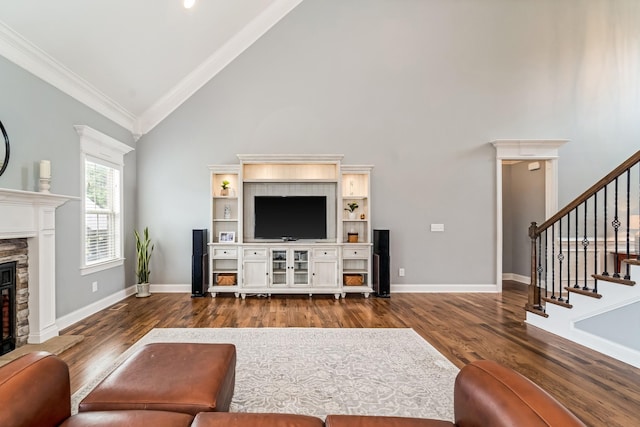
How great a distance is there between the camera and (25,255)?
319 centimetres

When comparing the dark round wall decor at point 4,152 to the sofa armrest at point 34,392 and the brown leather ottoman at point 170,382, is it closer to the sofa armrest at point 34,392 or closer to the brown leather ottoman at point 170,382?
the brown leather ottoman at point 170,382

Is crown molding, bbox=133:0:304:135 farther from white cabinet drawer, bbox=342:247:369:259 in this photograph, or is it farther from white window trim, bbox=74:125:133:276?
white cabinet drawer, bbox=342:247:369:259

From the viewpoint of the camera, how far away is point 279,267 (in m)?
5.20

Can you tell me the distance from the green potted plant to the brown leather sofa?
4183mm

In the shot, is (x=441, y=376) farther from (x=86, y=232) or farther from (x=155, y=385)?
(x=86, y=232)

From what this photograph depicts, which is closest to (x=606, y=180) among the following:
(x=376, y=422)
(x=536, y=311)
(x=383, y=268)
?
(x=536, y=311)

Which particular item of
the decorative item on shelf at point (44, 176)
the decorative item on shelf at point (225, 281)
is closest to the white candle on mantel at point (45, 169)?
the decorative item on shelf at point (44, 176)

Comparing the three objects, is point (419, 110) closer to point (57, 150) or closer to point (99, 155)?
point (99, 155)

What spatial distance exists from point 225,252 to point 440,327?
11.0ft

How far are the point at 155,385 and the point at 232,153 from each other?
14.6 feet

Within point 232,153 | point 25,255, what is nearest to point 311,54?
point 232,153

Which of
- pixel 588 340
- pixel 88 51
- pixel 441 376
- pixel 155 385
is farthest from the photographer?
pixel 88 51

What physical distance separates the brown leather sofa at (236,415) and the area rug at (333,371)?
2.88ft

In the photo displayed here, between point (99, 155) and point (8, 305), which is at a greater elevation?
point (99, 155)
